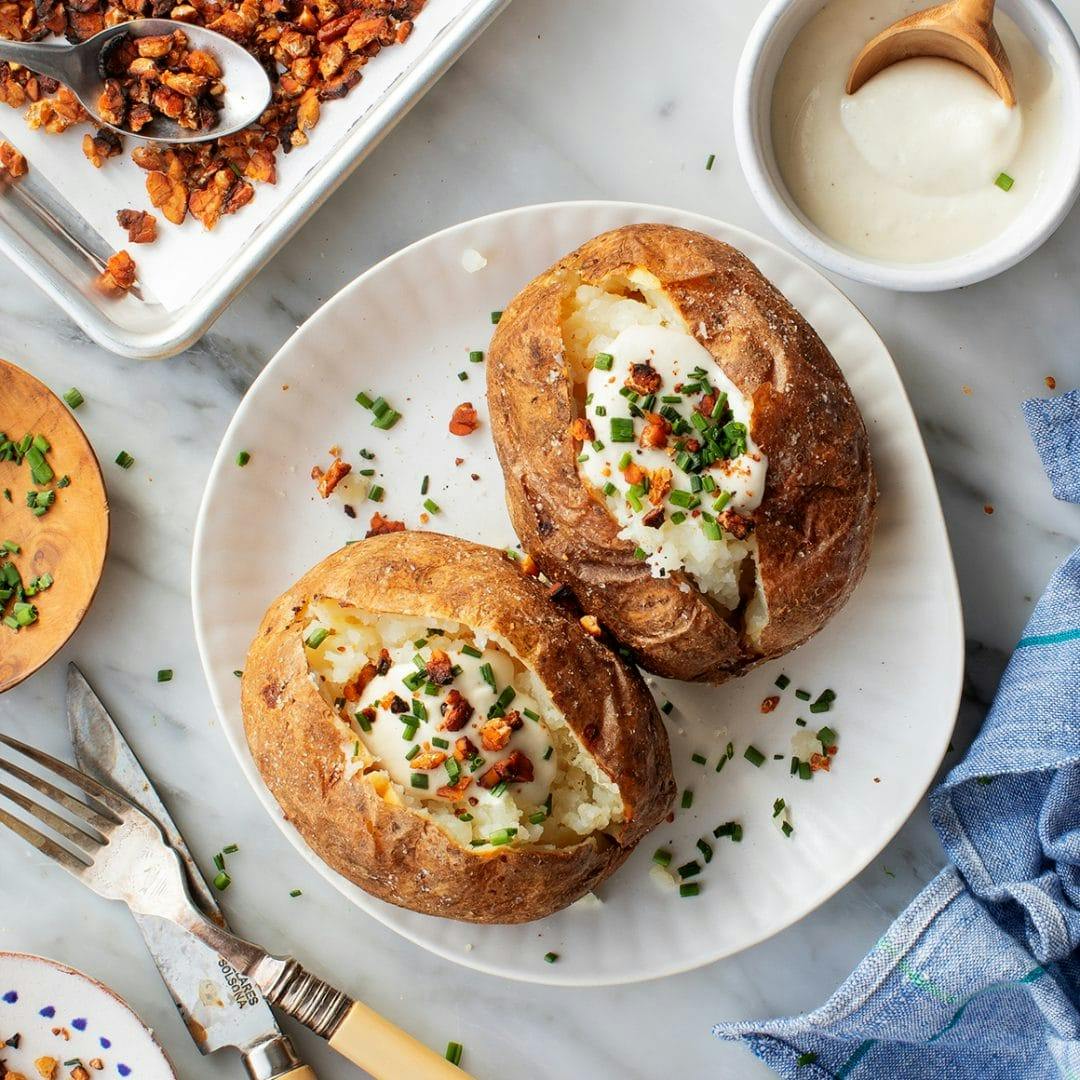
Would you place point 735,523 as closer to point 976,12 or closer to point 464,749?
point 464,749

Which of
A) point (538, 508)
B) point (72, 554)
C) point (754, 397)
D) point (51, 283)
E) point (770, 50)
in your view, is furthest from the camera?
point (72, 554)

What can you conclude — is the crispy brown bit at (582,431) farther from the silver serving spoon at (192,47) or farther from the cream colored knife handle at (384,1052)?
the cream colored knife handle at (384,1052)

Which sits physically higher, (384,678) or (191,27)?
(191,27)

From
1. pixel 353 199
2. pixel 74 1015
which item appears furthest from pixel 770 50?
pixel 74 1015

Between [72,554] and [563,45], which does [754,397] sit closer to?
[563,45]

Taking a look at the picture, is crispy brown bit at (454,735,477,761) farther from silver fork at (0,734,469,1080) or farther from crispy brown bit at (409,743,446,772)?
silver fork at (0,734,469,1080)

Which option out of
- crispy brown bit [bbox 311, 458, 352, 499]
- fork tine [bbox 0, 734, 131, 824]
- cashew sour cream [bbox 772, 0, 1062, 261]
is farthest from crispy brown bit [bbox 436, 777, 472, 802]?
→ cashew sour cream [bbox 772, 0, 1062, 261]

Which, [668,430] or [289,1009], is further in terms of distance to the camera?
[289,1009]

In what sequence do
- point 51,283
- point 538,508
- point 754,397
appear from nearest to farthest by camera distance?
1. point 754,397
2. point 538,508
3. point 51,283
